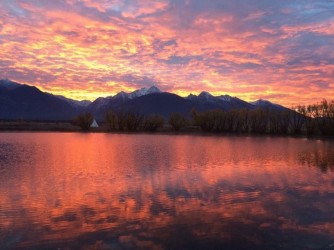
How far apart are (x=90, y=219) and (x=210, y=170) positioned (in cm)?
1535

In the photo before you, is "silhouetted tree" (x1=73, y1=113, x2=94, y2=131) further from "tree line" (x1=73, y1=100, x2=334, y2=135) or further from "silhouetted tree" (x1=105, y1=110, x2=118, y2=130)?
"silhouetted tree" (x1=105, y1=110, x2=118, y2=130)

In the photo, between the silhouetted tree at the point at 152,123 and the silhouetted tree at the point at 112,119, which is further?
the silhouetted tree at the point at 112,119

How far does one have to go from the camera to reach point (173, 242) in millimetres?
11805

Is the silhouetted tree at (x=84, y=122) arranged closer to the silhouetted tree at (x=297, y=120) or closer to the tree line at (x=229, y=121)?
the tree line at (x=229, y=121)

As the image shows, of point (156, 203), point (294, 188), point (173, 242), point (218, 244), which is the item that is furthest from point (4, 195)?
point (294, 188)

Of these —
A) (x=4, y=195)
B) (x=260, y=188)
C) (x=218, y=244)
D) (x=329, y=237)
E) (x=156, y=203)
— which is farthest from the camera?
(x=260, y=188)

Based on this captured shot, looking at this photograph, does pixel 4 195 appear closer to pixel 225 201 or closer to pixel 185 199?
pixel 185 199

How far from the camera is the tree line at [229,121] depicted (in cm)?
11088

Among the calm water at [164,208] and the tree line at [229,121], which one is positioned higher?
the tree line at [229,121]

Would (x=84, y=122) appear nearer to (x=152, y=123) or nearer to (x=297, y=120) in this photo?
(x=152, y=123)

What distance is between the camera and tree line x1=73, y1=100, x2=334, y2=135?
110875 millimetres

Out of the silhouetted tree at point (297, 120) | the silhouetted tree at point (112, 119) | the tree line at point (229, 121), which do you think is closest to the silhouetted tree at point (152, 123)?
the tree line at point (229, 121)

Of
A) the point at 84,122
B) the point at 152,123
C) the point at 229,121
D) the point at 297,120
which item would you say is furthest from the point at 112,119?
the point at 297,120

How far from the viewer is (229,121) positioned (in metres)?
120
